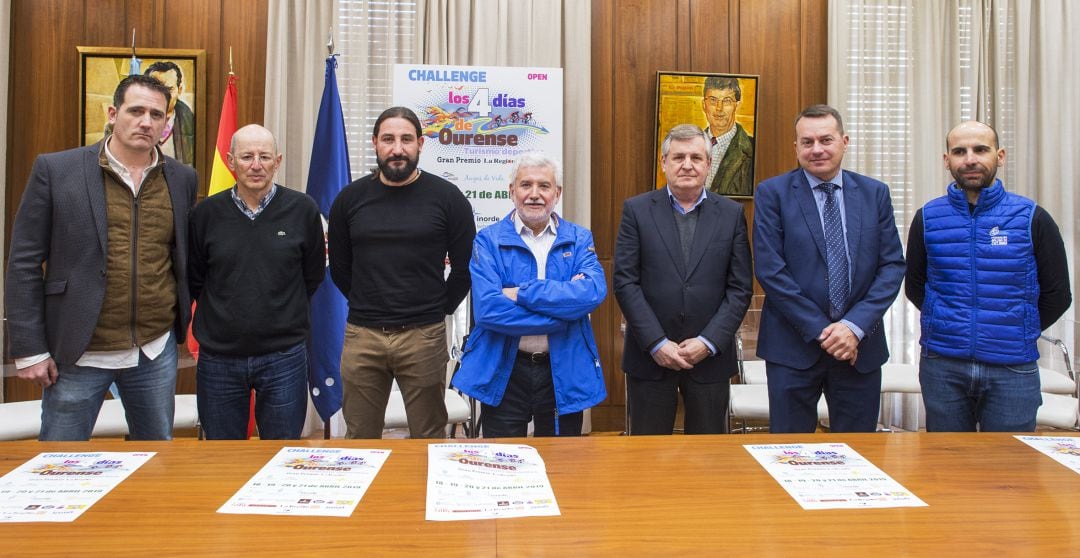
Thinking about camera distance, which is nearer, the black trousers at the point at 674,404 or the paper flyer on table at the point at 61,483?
the paper flyer on table at the point at 61,483

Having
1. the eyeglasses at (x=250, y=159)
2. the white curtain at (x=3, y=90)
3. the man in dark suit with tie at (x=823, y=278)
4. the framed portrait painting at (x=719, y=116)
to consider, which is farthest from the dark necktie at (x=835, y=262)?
the white curtain at (x=3, y=90)

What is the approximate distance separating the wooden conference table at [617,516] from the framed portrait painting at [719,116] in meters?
3.22

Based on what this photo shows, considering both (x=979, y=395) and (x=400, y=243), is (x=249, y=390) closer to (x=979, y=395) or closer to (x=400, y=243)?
(x=400, y=243)

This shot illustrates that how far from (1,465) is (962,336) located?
8.96 feet

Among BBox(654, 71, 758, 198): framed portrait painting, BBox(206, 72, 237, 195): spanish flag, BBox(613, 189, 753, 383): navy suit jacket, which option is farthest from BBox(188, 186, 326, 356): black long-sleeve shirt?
BBox(654, 71, 758, 198): framed portrait painting

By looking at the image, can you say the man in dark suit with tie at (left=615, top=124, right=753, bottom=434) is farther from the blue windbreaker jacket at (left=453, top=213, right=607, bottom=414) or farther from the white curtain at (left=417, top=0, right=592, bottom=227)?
the white curtain at (left=417, top=0, right=592, bottom=227)

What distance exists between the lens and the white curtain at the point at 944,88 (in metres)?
4.68

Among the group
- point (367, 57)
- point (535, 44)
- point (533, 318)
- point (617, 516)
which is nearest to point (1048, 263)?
point (533, 318)

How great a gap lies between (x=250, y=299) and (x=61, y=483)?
3.79 ft

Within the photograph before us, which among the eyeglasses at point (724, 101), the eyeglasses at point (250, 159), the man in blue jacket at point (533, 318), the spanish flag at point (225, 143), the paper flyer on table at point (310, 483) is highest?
the eyeglasses at point (724, 101)

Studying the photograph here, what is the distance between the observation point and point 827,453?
1587 millimetres

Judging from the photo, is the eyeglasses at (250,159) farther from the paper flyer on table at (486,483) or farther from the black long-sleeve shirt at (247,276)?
the paper flyer on table at (486,483)

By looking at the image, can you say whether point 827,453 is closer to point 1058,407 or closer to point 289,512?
point 289,512

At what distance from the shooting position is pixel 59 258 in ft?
7.30
